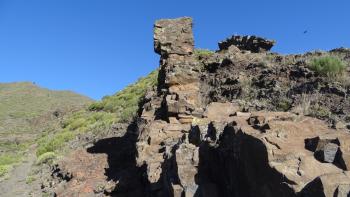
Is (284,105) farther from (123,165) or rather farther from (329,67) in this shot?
(123,165)

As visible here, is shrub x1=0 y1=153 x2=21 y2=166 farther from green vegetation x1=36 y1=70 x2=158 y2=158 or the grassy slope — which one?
green vegetation x1=36 y1=70 x2=158 y2=158

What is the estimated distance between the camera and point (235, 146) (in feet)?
24.9

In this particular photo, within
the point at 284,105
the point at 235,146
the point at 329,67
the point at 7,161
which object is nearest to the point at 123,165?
the point at 284,105

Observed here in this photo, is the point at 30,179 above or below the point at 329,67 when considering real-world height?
below

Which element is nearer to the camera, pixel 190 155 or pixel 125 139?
pixel 190 155

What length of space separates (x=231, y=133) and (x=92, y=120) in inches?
1084

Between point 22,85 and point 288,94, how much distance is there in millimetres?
67670

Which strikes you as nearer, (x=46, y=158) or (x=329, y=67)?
(x=329, y=67)

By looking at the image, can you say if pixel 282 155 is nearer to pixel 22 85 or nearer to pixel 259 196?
pixel 259 196

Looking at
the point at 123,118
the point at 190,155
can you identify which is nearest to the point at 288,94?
the point at 190,155

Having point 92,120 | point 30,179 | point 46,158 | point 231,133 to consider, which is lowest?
point 30,179

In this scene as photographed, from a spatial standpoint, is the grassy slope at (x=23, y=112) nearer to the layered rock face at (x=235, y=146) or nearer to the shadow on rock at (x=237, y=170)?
the layered rock face at (x=235, y=146)

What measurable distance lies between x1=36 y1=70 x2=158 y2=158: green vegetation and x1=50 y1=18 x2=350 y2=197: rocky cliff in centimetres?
760

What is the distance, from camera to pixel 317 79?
14820 mm
